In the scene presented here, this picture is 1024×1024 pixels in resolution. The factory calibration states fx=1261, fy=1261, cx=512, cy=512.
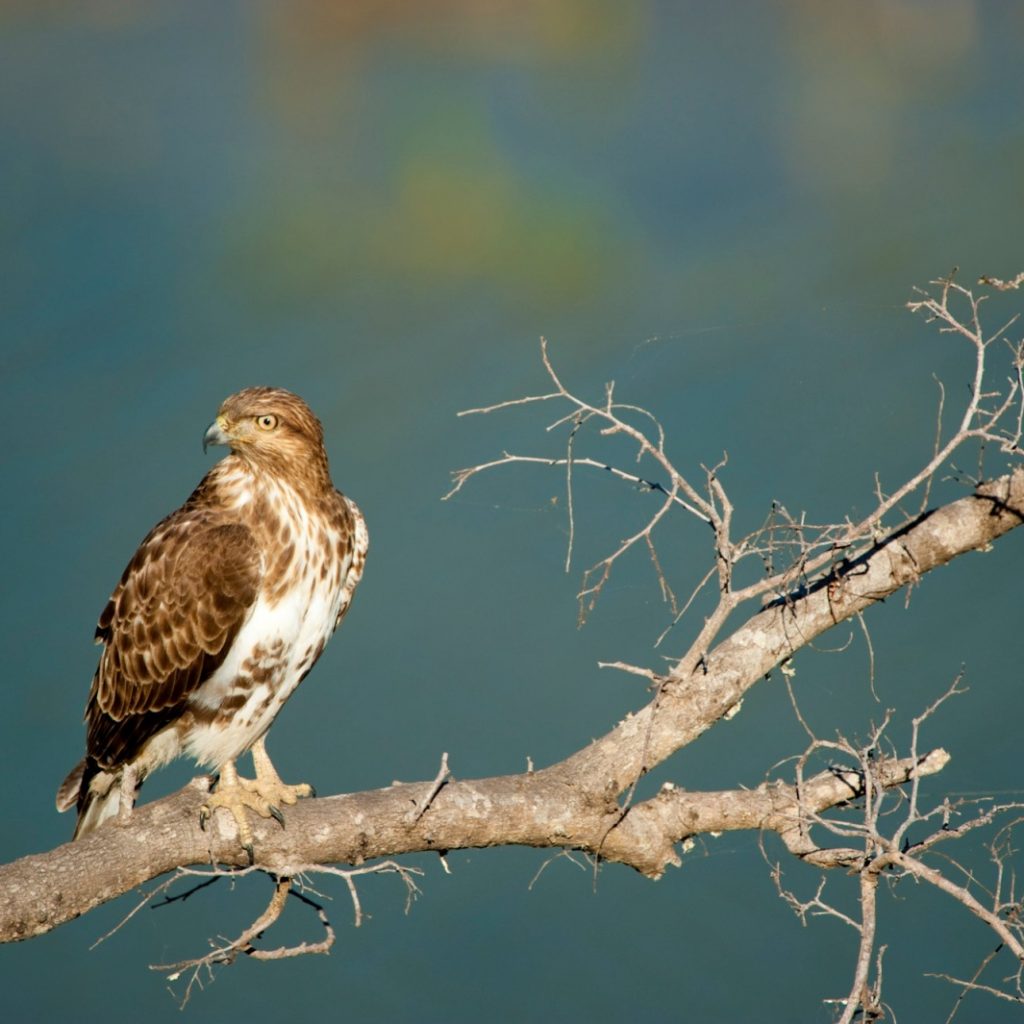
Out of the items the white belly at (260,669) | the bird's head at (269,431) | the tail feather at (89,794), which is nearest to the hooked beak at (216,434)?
the bird's head at (269,431)

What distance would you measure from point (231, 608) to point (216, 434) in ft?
1.61

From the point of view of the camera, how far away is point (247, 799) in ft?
11.1

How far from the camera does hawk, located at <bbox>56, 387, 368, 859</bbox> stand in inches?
139

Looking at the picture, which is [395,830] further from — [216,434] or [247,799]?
[216,434]

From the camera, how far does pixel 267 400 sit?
361cm

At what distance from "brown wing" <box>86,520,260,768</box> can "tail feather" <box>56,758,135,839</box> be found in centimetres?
9

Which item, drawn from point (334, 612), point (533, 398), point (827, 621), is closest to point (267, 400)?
point (334, 612)

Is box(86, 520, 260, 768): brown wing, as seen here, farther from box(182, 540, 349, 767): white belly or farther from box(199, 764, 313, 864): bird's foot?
box(199, 764, 313, 864): bird's foot

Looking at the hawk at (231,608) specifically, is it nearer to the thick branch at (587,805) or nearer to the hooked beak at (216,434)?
the hooked beak at (216,434)

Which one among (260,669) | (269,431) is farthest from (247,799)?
(269,431)

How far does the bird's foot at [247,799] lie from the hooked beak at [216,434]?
0.91m

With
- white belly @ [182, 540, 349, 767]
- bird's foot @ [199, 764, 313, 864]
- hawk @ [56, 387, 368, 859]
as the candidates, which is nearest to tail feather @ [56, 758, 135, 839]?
hawk @ [56, 387, 368, 859]

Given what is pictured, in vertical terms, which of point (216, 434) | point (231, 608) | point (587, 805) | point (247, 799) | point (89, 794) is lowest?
point (587, 805)

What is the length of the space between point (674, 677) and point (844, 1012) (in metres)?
0.91
